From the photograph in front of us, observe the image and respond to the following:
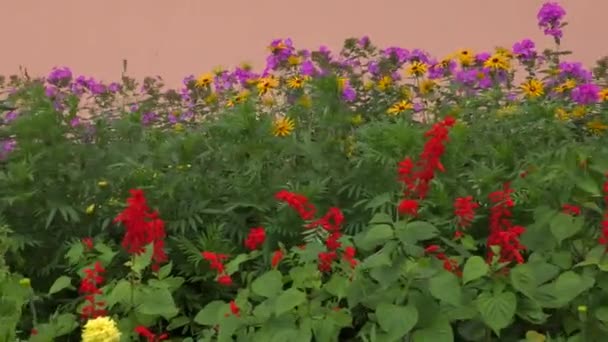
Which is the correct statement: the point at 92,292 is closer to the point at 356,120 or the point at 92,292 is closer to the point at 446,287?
the point at 446,287

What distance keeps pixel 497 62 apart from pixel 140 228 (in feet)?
7.76

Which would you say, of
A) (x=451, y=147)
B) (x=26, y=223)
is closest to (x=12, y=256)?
(x=26, y=223)

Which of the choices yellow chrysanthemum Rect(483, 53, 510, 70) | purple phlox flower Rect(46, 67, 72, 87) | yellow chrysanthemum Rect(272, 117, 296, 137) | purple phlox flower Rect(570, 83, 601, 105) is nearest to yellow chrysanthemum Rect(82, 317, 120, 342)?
yellow chrysanthemum Rect(272, 117, 296, 137)

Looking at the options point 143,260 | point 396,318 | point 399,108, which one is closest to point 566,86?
point 399,108

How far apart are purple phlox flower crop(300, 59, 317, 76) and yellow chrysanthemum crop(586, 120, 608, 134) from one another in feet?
3.88

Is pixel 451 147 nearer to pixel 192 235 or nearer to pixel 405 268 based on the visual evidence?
pixel 405 268

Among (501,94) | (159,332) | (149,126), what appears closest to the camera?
(159,332)

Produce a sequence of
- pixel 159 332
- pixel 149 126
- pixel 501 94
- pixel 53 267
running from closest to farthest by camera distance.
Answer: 1. pixel 159 332
2. pixel 53 267
3. pixel 501 94
4. pixel 149 126

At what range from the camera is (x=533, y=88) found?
12.1 feet

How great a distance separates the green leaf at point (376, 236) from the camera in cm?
186

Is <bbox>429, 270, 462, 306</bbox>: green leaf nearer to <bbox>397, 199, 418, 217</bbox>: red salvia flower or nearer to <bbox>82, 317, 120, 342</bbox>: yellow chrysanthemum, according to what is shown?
<bbox>397, 199, 418, 217</bbox>: red salvia flower

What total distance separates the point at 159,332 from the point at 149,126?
5.30 feet

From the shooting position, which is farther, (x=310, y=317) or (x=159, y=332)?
(x=159, y=332)

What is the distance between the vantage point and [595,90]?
12.0 ft
